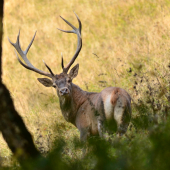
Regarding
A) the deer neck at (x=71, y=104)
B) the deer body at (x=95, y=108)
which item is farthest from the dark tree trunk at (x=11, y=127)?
the deer neck at (x=71, y=104)

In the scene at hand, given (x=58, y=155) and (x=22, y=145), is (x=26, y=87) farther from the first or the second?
(x=58, y=155)

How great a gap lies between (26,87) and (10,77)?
126 centimetres

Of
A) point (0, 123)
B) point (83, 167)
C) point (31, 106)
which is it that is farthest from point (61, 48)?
point (83, 167)

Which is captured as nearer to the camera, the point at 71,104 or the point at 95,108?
the point at 95,108

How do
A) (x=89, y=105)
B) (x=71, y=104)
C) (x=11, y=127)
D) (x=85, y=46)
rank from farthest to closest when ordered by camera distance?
(x=85, y=46)
(x=71, y=104)
(x=89, y=105)
(x=11, y=127)

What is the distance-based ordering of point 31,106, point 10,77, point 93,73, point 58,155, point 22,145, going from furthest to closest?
point 10,77, point 93,73, point 31,106, point 22,145, point 58,155

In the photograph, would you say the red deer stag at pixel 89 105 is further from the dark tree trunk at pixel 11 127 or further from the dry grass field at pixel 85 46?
the dark tree trunk at pixel 11 127

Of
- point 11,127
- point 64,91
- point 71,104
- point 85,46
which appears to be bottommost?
point 71,104

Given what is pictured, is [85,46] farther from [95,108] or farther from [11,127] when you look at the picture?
[11,127]

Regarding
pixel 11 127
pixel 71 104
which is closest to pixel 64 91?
pixel 71 104

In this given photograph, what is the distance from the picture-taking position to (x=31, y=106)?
27.3 feet

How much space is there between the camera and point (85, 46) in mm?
11117

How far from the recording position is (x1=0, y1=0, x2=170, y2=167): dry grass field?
793cm

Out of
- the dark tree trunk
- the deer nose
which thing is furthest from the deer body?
the dark tree trunk
